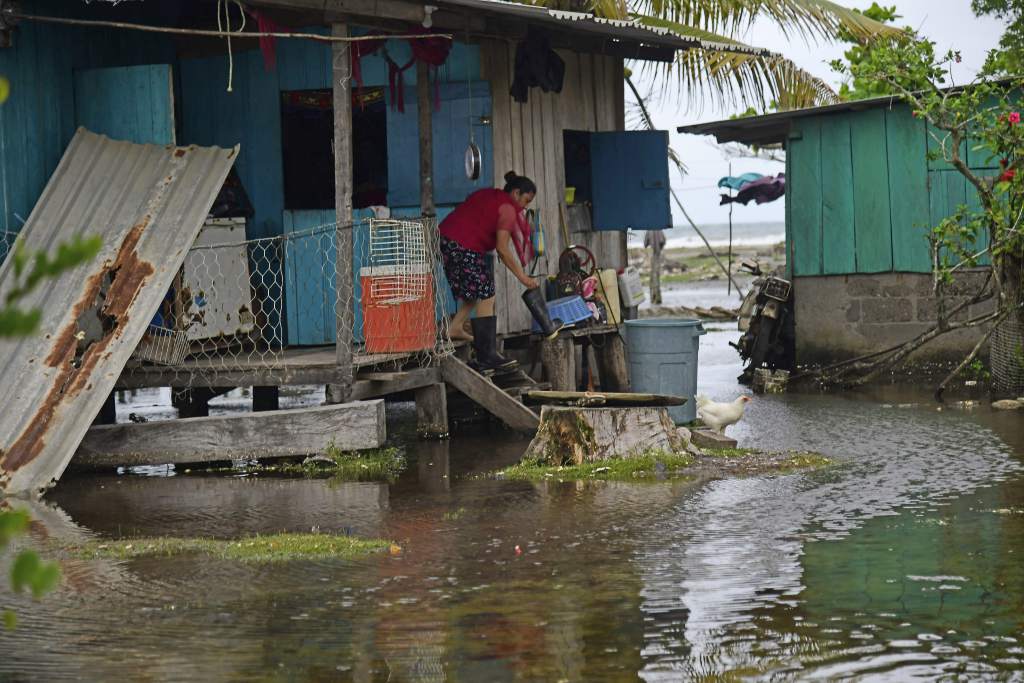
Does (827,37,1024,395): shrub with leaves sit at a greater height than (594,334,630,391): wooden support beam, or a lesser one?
greater

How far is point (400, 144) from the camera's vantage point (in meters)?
12.9

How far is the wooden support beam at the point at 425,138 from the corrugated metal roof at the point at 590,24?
3.31 ft

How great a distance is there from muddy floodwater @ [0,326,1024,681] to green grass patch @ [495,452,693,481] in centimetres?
29

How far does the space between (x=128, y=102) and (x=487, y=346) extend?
12.4 ft

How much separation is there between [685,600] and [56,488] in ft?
18.4

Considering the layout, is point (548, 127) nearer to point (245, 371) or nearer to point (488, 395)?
point (488, 395)

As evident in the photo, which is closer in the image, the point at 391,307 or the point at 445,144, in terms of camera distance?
the point at 391,307

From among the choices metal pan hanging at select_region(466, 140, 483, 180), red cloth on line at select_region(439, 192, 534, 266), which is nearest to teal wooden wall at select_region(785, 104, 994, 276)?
metal pan hanging at select_region(466, 140, 483, 180)

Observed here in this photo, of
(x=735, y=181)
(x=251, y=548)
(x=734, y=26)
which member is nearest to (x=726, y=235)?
(x=735, y=181)

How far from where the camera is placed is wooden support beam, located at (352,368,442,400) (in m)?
11.0

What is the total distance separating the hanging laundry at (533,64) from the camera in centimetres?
1286

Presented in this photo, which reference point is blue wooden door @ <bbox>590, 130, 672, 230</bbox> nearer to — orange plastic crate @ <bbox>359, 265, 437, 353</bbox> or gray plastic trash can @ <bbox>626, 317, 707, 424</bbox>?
gray plastic trash can @ <bbox>626, 317, 707, 424</bbox>

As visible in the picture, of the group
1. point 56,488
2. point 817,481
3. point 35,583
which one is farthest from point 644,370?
point 35,583

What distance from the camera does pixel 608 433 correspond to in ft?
32.6
